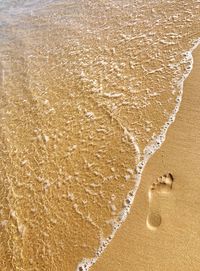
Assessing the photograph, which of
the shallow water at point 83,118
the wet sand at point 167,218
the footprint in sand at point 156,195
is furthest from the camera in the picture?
the shallow water at point 83,118

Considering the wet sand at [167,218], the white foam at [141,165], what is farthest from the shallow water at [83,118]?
the wet sand at [167,218]

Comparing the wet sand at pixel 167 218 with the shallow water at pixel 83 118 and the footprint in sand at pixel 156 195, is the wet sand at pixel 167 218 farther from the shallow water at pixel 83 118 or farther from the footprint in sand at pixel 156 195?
the shallow water at pixel 83 118

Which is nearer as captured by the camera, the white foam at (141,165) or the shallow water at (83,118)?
the white foam at (141,165)

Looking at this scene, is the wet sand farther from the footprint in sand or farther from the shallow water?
the shallow water

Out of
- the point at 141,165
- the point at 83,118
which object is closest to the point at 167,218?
the point at 141,165

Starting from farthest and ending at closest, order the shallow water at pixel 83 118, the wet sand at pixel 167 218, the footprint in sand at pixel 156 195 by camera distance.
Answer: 1. the shallow water at pixel 83 118
2. the footprint in sand at pixel 156 195
3. the wet sand at pixel 167 218

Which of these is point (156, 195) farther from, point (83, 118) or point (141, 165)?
point (83, 118)
